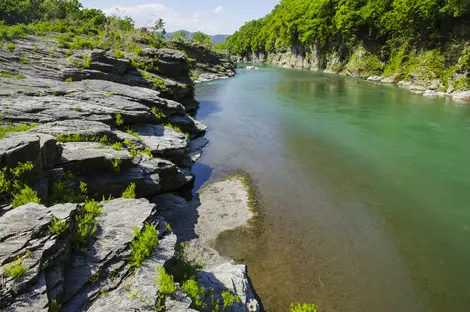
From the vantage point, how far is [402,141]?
24.7 m

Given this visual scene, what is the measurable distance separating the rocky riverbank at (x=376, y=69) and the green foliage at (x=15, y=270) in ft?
165

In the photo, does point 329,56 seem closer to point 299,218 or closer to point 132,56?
point 132,56

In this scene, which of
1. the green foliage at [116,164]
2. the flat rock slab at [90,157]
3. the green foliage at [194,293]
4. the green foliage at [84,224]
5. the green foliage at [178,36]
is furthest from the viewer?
the green foliage at [178,36]

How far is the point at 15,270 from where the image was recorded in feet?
17.9

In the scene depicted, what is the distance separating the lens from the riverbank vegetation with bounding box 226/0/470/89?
48.3 meters

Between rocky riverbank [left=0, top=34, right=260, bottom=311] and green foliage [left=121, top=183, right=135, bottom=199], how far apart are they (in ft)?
0.17

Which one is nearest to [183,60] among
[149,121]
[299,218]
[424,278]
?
[149,121]

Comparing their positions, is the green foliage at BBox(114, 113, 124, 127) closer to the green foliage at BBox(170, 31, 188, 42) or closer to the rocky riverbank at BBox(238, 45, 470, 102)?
the rocky riverbank at BBox(238, 45, 470, 102)

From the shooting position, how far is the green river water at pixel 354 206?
10219 millimetres

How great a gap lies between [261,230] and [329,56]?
285ft

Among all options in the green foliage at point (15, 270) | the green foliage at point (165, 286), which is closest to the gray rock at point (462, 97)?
the green foliage at point (165, 286)

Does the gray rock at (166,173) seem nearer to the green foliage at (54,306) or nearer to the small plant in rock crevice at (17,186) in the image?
the small plant in rock crevice at (17,186)

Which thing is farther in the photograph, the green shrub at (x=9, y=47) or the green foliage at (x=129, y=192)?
the green shrub at (x=9, y=47)

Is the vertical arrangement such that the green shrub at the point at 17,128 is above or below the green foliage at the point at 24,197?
above
